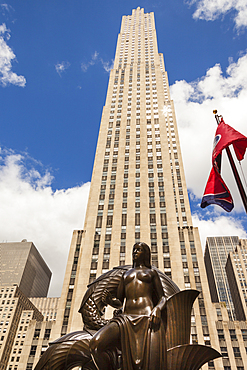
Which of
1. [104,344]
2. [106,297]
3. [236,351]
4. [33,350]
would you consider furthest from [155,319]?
[236,351]

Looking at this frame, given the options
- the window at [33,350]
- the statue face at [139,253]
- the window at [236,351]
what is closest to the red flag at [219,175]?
the statue face at [139,253]

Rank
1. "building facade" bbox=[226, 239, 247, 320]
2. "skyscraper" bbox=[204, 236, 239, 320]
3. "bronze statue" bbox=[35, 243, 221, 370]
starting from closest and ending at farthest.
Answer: "bronze statue" bbox=[35, 243, 221, 370], "building facade" bbox=[226, 239, 247, 320], "skyscraper" bbox=[204, 236, 239, 320]

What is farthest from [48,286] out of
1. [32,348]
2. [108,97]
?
[108,97]

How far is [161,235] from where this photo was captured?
47.3 m

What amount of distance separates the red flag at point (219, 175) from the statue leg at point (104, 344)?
8050 mm

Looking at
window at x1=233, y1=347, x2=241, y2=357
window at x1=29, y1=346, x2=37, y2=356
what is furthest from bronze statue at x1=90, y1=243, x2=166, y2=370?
window at x1=233, y1=347, x2=241, y2=357

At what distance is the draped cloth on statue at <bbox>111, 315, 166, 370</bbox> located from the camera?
4.95 metres

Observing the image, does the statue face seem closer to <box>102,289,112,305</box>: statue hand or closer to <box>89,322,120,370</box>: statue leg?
<box>102,289,112,305</box>: statue hand

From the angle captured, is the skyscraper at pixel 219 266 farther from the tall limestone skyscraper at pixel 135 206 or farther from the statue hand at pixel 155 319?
the statue hand at pixel 155 319

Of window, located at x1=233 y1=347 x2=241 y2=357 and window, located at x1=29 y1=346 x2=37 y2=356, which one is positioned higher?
window, located at x1=233 y1=347 x2=241 y2=357

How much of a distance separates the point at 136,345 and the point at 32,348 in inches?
2382

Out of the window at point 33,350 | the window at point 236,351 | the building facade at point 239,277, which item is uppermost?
the building facade at point 239,277

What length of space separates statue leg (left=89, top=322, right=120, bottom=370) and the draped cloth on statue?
14 cm

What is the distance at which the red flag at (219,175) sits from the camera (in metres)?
11.5
